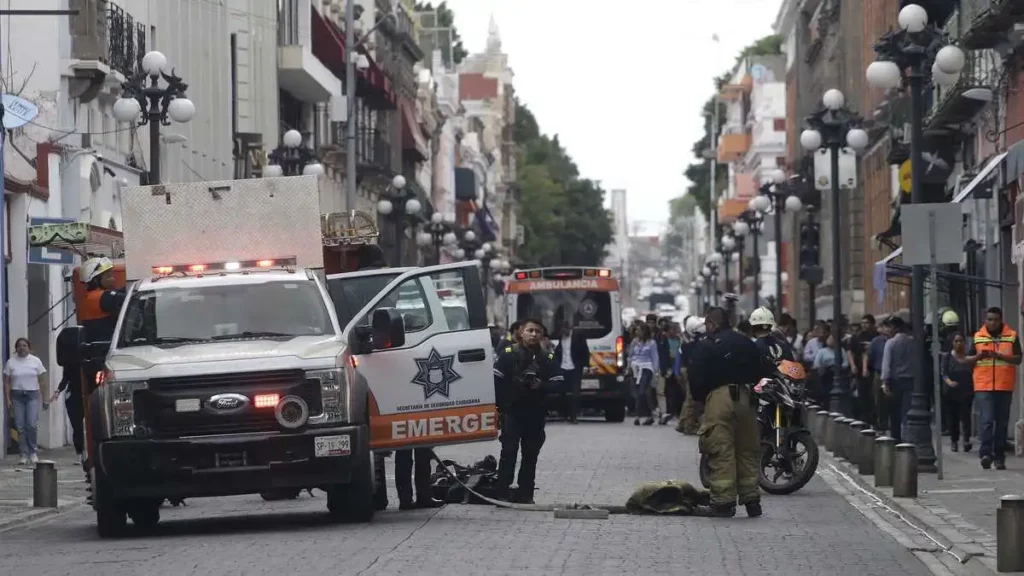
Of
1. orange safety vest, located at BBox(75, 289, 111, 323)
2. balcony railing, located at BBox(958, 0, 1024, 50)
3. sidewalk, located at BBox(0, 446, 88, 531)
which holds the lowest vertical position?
sidewalk, located at BBox(0, 446, 88, 531)

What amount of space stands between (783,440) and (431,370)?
4365 mm

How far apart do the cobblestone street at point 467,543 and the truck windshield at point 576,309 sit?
2303 centimetres

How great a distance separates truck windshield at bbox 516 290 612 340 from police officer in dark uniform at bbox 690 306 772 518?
2525cm

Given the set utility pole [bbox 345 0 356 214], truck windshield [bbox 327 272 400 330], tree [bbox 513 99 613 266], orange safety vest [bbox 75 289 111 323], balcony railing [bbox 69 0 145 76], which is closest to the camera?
truck windshield [bbox 327 272 400 330]

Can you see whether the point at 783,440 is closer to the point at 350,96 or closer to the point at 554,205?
the point at 350,96

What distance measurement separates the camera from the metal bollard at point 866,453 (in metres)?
24.5

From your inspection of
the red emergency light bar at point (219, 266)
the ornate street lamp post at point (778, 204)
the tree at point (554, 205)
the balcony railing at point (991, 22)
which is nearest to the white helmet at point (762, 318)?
the red emergency light bar at point (219, 266)

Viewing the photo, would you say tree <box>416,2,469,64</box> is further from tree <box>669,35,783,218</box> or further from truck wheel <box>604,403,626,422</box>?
truck wheel <box>604,403,626,422</box>

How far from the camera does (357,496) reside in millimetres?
17938

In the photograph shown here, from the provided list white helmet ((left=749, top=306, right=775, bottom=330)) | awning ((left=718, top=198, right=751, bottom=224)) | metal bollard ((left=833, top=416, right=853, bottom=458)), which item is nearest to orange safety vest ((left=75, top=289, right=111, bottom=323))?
white helmet ((left=749, top=306, right=775, bottom=330))

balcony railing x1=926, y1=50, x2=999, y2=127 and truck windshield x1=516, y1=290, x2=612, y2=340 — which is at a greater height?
balcony railing x1=926, y1=50, x2=999, y2=127

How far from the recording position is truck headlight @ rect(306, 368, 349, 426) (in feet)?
56.9

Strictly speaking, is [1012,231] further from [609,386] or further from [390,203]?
[390,203]

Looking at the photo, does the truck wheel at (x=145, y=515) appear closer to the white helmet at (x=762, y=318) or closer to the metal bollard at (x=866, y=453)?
the white helmet at (x=762, y=318)
